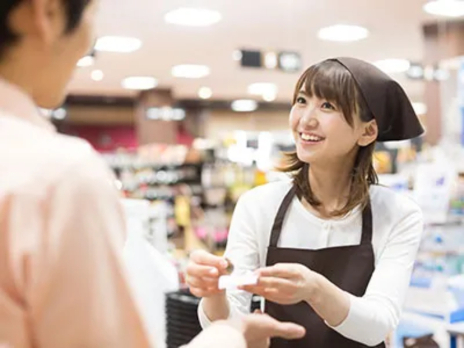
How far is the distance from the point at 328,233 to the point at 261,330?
701 millimetres

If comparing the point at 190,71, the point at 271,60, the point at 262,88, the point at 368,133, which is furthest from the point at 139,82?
the point at 368,133

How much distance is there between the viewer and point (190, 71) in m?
11.7

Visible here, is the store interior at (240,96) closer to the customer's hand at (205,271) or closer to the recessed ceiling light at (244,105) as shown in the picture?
the customer's hand at (205,271)

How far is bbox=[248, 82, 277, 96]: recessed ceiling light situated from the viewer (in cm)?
1493

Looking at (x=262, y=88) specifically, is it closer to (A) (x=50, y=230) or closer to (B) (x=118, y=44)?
(B) (x=118, y=44)

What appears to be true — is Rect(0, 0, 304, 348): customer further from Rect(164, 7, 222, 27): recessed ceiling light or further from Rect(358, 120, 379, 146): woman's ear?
Rect(164, 7, 222, 27): recessed ceiling light

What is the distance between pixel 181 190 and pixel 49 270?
10472 mm

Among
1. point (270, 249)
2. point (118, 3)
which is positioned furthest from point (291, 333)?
point (118, 3)

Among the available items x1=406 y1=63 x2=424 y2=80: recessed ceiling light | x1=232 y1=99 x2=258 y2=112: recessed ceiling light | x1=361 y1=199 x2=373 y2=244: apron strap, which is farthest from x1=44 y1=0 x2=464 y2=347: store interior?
x1=232 y1=99 x2=258 y2=112: recessed ceiling light

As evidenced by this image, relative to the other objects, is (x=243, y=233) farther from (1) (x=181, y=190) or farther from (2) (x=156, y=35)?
(1) (x=181, y=190)

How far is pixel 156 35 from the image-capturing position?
26.9 feet

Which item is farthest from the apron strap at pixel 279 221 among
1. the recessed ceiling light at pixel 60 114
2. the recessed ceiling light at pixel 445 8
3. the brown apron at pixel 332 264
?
the recessed ceiling light at pixel 60 114

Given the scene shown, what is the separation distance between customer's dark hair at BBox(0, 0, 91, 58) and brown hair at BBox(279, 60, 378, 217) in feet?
3.06

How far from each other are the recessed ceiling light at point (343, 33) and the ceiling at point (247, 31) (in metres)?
0.11
